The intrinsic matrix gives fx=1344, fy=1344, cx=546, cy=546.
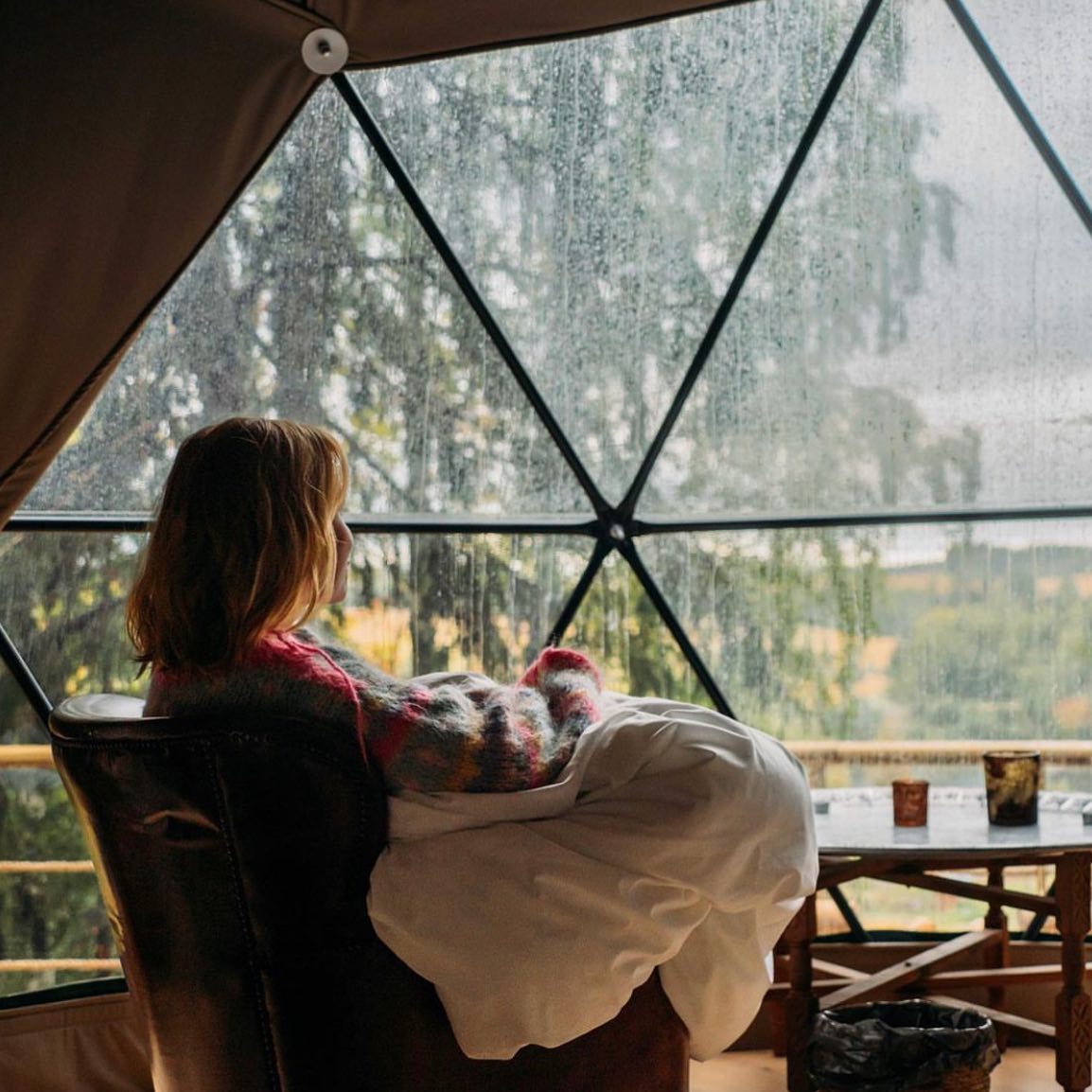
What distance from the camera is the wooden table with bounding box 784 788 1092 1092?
2.75m

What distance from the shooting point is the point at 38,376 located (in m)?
2.92

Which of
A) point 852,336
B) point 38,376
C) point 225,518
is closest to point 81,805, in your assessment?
point 225,518

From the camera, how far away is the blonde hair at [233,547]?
196 cm

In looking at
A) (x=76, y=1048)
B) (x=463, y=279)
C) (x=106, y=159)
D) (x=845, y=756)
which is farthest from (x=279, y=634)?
(x=845, y=756)

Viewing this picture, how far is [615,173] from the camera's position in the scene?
3.56 m

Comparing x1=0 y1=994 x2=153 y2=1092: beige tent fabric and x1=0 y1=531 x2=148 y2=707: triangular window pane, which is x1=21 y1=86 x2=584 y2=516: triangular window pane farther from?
x1=0 y1=994 x2=153 y2=1092: beige tent fabric

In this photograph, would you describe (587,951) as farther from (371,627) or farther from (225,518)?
(371,627)

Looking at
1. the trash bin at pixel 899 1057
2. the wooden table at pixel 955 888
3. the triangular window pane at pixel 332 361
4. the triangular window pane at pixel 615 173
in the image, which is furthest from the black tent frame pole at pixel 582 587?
the trash bin at pixel 899 1057

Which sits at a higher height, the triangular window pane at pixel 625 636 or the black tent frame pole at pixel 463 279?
the black tent frame pole at pixel 463 279

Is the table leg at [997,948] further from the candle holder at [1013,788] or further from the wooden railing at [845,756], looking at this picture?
the candle holder at [1013,788]

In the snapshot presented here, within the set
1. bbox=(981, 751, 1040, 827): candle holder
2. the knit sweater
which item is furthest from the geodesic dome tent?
the knit sweater

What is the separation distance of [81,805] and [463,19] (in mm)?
2113

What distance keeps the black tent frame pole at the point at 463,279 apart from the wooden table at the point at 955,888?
41.7 inches

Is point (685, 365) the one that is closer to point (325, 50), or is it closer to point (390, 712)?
point (325, 50)
